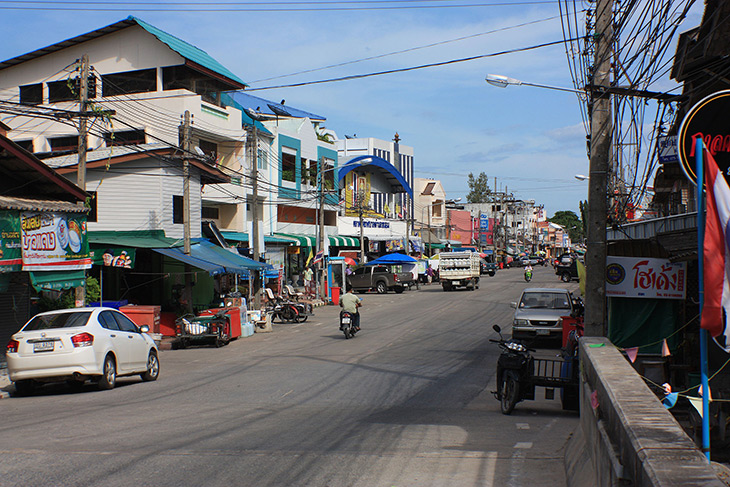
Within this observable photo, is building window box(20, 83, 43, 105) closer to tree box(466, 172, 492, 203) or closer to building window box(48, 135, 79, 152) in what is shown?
building window box(48, 135, 79, 152)

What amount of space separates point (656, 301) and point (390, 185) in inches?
2075

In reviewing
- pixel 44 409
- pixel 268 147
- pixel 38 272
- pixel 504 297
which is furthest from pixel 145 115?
pixel 44 409

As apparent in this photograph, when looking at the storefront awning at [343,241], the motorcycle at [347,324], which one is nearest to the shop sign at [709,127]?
the motorcycle at [347,324]

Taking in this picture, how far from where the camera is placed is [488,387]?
559 inches

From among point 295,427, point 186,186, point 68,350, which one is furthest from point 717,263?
point 186,186

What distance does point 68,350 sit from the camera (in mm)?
13539

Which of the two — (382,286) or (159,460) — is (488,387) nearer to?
(159,460)

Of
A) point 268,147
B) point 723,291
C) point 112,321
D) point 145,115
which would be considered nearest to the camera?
point 723,291

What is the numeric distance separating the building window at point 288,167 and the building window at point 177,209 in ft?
50.1

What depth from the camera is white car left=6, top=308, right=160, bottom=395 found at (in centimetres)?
1352

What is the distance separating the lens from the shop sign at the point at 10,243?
16.6 meters

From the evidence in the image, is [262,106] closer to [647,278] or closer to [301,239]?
[301,239]

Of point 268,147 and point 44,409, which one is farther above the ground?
point 268,147

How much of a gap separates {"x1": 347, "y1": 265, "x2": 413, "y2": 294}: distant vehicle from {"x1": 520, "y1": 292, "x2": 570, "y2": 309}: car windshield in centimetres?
2406
